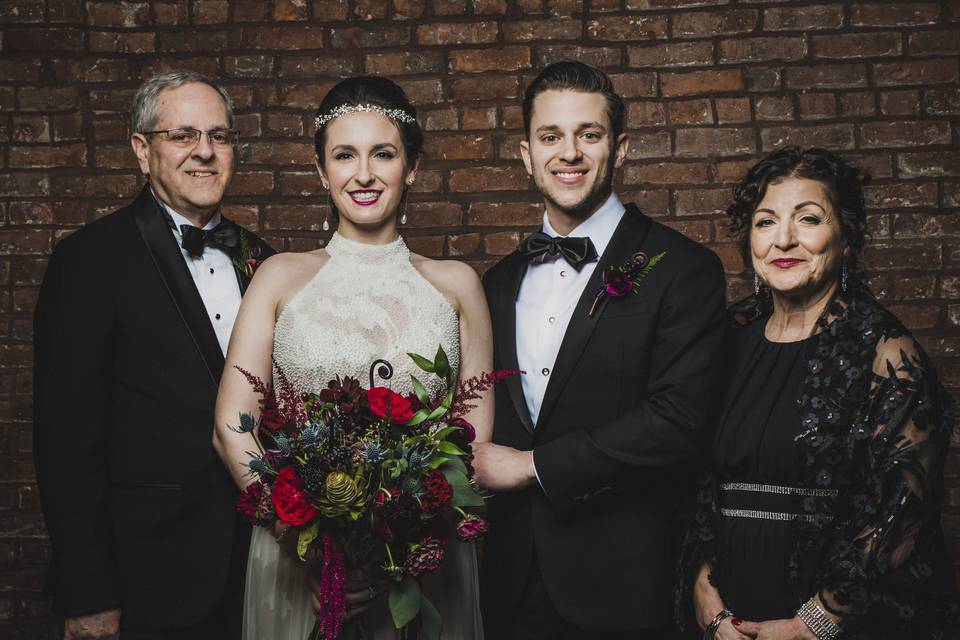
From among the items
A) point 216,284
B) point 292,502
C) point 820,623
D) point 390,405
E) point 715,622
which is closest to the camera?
point 292,502

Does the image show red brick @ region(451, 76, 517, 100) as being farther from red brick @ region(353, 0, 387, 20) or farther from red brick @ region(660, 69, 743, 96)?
red brick @ region(660, 69, 743, 96)

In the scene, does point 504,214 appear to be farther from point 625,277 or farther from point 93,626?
point 93,626

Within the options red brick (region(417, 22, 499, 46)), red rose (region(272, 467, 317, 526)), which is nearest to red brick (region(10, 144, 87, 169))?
red brick (region(417, 22, 499, 46))

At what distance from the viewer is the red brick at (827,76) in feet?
12.2

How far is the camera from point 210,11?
12.6ft

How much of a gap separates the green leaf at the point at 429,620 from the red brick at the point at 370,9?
2.43 meters

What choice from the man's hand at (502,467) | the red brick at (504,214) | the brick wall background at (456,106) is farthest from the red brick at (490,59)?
the man's hand at (502,467)

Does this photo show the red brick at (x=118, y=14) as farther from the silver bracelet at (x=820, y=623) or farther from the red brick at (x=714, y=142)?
the silver bracelet at (x=820, y=623)

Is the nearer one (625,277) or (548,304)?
(625,277)

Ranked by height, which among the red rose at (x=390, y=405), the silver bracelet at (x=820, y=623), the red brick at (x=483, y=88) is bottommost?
the silver bracelet at (x=820, y=623)

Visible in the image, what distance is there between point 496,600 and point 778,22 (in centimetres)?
246

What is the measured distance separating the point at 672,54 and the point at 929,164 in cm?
106

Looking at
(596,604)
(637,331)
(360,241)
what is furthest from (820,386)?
(360,241)

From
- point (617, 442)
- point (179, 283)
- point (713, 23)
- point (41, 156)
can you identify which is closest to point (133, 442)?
point (179, 283)
